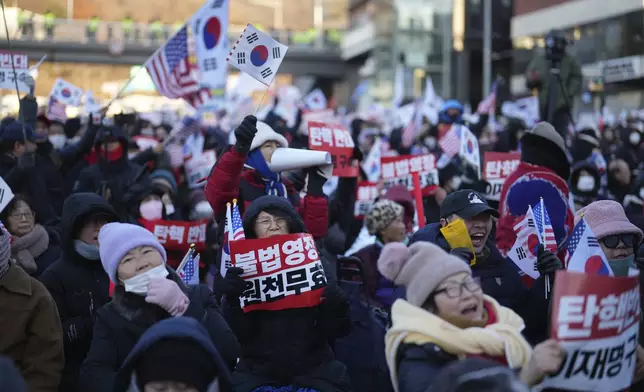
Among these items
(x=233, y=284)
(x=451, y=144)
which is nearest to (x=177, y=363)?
(x=233, y=284)

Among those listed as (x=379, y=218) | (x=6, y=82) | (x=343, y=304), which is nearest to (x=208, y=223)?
(x=379, y=218)

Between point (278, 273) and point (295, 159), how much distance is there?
150 centimetres

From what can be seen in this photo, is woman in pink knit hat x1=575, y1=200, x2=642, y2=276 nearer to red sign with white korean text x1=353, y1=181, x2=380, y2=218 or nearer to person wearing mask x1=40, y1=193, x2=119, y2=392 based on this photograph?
person wearing mask x1=40, y1=193, x2=119, y2=392

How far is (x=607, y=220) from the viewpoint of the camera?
509 centimetres

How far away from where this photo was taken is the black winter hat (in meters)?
3.61

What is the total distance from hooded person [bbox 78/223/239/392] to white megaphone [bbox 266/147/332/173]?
1752mm

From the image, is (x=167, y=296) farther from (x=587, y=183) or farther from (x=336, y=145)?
(x=587, y=183)

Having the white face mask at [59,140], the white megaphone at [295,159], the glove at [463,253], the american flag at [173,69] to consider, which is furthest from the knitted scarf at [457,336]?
the white face mask at [59,140]

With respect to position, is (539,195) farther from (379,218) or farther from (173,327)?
(173,327)

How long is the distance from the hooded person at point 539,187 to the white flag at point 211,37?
6066mm

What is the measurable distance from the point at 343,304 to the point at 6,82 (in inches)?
213

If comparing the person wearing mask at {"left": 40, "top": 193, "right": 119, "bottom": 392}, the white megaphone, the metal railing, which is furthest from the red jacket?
the metal railing

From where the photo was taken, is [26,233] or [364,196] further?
[364,196]

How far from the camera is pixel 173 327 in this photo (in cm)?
370
